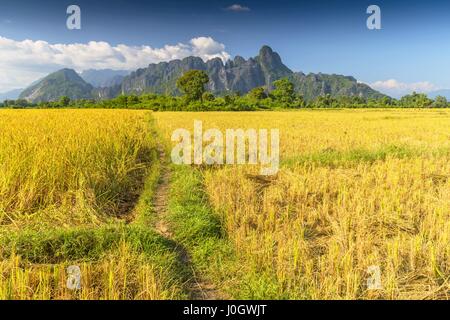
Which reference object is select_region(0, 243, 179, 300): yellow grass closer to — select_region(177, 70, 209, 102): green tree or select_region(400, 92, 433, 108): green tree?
select_region(177, 70, 209, 102): green tree

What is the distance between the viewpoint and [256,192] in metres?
5.75

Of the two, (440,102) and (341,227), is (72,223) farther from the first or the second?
(440,102)

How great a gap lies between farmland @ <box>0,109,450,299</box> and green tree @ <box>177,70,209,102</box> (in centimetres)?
5772

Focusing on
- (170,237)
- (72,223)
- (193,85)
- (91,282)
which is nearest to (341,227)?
(170,237)

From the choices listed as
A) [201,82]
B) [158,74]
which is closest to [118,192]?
[201,82]

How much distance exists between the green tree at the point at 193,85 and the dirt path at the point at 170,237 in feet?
188

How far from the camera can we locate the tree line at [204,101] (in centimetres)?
5557

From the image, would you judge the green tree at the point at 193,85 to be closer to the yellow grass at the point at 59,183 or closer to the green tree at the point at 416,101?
the green tree at the point at 416,101

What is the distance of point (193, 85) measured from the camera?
215 feet

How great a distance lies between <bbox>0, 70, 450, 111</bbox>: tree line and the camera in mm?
55572

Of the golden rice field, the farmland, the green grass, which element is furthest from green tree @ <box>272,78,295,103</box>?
the green grass

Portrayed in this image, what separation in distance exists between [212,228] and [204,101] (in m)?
60.7
